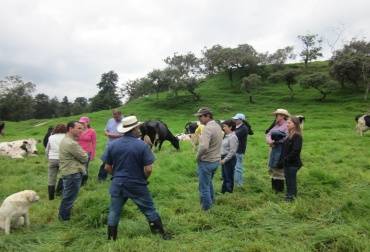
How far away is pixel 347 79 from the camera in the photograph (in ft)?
176

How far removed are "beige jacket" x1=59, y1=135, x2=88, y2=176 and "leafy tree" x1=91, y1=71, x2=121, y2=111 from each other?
74865 mm

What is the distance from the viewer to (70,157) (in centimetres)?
854

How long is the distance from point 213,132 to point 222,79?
6254cm

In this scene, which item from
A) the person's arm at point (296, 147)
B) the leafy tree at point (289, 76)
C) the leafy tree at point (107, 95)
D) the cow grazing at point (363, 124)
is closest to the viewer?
the person's arm at point (296, 147)

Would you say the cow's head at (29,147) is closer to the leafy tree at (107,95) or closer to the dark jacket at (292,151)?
the dark jacket at (292,151)

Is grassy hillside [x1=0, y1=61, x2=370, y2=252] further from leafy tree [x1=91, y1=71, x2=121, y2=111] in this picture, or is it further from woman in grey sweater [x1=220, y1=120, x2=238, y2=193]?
leafy tree [x1=91, y1=71, x2=121, y2=111]

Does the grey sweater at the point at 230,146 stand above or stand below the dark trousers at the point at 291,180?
above

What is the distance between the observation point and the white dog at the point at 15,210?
7.91 meters

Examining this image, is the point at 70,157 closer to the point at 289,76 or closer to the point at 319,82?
the point at 319,82

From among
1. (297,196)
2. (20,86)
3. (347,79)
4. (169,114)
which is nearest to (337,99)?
(347,79)

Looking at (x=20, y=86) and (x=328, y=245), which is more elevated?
(x=20, y=86)

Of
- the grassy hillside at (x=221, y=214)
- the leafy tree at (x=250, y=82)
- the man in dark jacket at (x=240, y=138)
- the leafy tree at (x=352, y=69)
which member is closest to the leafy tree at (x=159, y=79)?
the leafy tree at (x=250, y=82)

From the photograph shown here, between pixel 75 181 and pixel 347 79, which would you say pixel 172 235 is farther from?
pixel 347 79

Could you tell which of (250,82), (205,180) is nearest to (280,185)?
(205,180)
